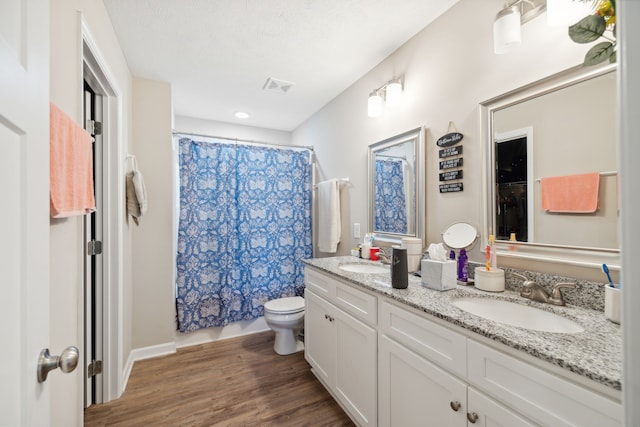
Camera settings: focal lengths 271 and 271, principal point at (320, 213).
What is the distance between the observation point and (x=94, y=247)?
1.72 meters

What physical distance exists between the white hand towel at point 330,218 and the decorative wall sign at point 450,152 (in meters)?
1.14

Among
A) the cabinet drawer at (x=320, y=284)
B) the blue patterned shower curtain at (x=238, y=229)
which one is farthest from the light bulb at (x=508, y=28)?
the blue patterned shower curtain at (x=238, y=229)

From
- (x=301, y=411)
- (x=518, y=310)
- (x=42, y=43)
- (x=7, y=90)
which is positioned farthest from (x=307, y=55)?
(x=301, y=411)

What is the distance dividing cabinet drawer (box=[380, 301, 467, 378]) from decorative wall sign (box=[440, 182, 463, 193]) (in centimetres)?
77

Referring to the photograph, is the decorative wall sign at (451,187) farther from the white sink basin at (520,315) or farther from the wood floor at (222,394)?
the wood floor at (222,394)

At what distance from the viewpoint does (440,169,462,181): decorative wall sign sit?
154cm

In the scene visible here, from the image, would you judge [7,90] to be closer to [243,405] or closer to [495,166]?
[495,166]

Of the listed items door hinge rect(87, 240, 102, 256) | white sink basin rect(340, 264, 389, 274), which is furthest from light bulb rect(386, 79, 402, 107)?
door hinge rect(87, 240, 102, 256)

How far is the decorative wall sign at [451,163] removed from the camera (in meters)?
1.53

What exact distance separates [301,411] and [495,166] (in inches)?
71.8

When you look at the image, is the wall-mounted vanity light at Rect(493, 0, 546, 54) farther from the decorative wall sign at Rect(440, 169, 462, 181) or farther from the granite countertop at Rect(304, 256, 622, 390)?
the granite countertop at Rect(304, 256, 622, 390)

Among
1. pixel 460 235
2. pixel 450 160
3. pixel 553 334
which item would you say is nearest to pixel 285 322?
pixel 460 235

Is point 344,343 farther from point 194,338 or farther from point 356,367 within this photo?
point 194,338

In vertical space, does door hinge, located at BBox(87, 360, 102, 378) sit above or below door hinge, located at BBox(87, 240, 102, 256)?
below
